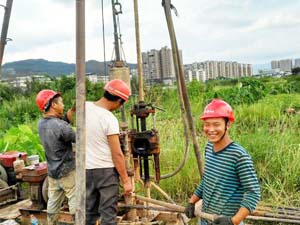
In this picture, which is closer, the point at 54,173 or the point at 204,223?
the point at 204,223

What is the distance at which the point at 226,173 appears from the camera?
2393 mm

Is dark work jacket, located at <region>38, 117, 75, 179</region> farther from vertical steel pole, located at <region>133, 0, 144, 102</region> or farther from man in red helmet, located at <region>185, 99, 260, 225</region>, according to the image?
man in red helmet, located at <region>185, 99, 260, 225</region>

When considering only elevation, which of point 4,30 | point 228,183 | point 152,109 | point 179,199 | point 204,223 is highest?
point 4,30

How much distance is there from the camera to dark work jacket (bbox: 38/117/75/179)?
3.64 m

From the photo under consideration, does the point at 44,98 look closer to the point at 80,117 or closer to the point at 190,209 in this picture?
the point at 190,209

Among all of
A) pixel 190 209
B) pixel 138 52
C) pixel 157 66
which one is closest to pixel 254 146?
pixel 157 66

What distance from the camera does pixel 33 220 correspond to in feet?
13.6

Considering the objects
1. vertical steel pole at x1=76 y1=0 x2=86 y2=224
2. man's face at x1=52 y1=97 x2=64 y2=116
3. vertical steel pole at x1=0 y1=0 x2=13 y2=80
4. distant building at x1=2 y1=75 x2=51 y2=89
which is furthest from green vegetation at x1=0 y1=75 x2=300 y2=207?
distant building at x1=2 y1=75 x2=51 y2=89

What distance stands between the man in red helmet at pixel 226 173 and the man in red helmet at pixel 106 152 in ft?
2.99

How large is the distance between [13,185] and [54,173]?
170 centimetres

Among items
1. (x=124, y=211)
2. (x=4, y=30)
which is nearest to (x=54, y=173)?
(x=124, y=211)

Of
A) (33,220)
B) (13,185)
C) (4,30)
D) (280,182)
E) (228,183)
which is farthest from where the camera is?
(13,185)

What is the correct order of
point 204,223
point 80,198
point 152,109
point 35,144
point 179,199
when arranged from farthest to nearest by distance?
point 35,144 < point 179,199 < point 152,109 < point 204,223 < point 80,198

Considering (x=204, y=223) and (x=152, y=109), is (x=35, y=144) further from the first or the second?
(x=204, y=223)
